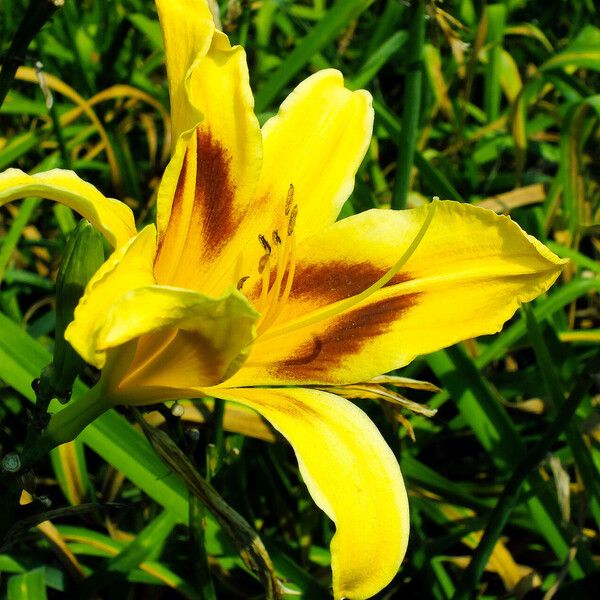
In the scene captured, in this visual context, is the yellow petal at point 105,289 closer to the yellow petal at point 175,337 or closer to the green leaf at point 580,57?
the yellow petal at point 175,337

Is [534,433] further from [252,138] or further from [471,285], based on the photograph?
[252,138]

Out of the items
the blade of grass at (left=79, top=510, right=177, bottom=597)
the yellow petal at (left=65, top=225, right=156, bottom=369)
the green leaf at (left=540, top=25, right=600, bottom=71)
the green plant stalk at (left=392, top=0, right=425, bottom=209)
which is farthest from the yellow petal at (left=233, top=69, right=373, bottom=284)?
the green leaf at (left=540, top=25, right=600, bottom=71)

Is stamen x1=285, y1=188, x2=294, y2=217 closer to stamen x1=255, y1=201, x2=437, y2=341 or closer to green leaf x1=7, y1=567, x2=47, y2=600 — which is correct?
stamen x1=255, y1=201, x2=437, y2=341

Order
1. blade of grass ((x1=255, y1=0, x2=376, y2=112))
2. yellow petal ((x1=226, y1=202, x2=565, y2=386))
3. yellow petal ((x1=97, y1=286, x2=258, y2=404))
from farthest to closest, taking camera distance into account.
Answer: blade of grass ((x1=255, y1=0, x2=376, y2=112))
yellow petal ((x1=226, y1=202, x2=565, y2=386))
yellow petal ((x1=97, y1=286, x2=258, y2=404))

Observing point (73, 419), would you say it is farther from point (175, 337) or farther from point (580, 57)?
point (580, 57)

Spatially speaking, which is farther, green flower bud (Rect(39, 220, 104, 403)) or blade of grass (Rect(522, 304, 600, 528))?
blade of grass (Rect(522, 304, 600, 528))

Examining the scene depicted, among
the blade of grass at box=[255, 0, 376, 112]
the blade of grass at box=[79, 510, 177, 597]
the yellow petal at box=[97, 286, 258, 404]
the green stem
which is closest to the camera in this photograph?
the yellow petal at box=[97, 286, 258, 404]
